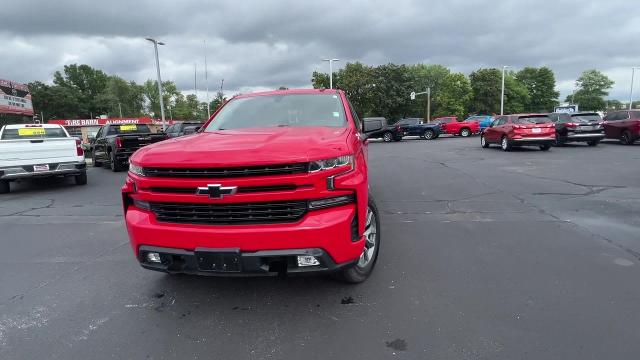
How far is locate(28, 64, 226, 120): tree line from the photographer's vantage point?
8750cm

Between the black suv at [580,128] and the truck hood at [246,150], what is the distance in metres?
18.7

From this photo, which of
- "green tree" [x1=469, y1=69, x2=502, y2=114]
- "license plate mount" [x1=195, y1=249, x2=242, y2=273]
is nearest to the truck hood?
"license plate mount" [x1=195, y1=249, x2=242, y2=273]

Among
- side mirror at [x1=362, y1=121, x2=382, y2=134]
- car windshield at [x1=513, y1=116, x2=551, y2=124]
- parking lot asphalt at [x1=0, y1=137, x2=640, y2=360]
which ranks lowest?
parking lot asphalt at [x1=0, y1=137, x2=640, y2=360]

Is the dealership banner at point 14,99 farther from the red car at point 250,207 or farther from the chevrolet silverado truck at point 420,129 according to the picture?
the red car at point 250,207

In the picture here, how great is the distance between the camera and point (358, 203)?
3.04 meters

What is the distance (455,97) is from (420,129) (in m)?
46.9

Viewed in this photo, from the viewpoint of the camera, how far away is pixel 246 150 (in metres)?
2.91

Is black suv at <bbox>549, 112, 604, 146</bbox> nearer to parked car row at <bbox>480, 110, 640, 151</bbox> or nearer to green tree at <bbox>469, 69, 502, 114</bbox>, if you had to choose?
parked car row at <bbox>480, 110, 640, 151</bbox>

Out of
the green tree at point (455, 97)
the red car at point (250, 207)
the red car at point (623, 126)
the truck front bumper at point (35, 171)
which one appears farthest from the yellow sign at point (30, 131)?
the green tree at point (455, 97)

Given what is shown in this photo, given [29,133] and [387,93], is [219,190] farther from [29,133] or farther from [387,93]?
[387,93]

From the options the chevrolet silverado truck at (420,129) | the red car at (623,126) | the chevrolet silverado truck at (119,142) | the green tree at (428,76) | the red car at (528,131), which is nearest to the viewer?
the chevrolet silverado truck at (119,142)

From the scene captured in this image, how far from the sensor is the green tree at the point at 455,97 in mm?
72250

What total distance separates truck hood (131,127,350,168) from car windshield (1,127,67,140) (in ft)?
31.8

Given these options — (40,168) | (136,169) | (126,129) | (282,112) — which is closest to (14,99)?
(126,129)
